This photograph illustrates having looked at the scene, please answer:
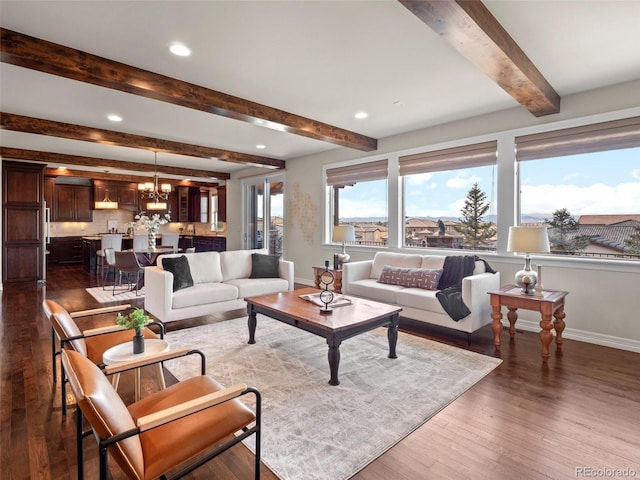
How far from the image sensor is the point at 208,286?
4.46 metres

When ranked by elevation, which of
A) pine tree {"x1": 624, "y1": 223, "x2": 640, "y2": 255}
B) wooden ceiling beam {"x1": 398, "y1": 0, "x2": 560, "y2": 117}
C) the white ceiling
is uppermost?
the white ceiling

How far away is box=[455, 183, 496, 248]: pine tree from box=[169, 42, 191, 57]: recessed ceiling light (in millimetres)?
3819

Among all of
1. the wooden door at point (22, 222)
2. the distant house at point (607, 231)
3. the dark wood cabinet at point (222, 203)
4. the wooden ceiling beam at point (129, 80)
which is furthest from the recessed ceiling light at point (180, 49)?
the dark wood cabinet at point (222, 203)

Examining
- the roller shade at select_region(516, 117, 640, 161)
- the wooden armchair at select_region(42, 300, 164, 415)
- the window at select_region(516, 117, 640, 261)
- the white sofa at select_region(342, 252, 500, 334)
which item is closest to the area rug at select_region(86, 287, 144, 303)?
the wooden armchair at select_region(42, 300, 164, 415)

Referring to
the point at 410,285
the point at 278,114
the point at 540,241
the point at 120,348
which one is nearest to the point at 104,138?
the point at 278,114

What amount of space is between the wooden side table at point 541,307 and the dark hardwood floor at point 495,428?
20 cm

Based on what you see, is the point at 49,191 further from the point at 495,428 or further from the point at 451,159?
the point at 495,428

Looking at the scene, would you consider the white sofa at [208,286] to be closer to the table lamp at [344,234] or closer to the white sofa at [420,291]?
the table lamp at [344,234]

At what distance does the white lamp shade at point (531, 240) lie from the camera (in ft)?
11.1

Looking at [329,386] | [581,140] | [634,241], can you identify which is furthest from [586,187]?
[329,386]

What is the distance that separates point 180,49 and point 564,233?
14.5ft

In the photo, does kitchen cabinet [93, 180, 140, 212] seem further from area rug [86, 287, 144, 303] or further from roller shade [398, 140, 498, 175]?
roller shade [398, 140, 498, 175]

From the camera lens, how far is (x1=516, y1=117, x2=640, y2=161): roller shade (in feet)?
11.5

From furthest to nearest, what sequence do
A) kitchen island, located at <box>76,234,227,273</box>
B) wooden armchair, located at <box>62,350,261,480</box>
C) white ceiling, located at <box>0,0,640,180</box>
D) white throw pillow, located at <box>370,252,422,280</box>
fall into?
kitchen island, located at <box>76,234,227,273</box>
white throw pillow, located at <box>370,252,422,280</box>
white ceiling, located at <box>0,0,640,180</box>
wooden armchair, located at <box>62,350,261,480</box>
